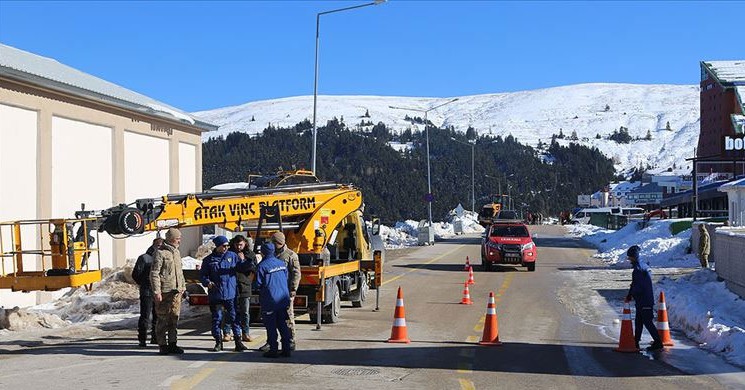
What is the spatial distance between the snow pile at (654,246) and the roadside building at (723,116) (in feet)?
16.5

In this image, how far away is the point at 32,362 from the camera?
13.0 meters

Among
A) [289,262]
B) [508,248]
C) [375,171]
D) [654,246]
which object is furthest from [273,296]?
[375,171]

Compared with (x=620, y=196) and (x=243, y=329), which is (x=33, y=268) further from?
(x=620, y=196)

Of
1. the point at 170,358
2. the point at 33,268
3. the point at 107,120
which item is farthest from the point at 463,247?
the point at 170,358

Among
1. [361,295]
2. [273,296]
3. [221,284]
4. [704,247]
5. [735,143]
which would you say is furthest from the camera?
[735,143]

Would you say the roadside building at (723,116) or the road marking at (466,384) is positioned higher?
the roadside building at (723,116)

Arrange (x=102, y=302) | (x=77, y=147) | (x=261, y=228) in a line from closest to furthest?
(x=261, y=228) < (x=102, y=302) < (x=77, y=147)

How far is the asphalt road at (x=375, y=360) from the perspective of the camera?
1141cm

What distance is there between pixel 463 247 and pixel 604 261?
46.1 ft

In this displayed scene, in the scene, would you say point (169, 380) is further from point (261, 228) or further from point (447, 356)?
point (261, 228)

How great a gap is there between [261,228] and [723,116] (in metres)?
71.9

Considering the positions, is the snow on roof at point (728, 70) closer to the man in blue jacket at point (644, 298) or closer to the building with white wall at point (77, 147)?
the building with white wall at point (77, 147)

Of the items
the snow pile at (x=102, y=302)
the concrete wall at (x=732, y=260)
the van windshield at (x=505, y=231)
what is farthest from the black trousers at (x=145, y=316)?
the van windshield at (x=505, y=231)

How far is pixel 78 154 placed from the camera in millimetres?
27438
